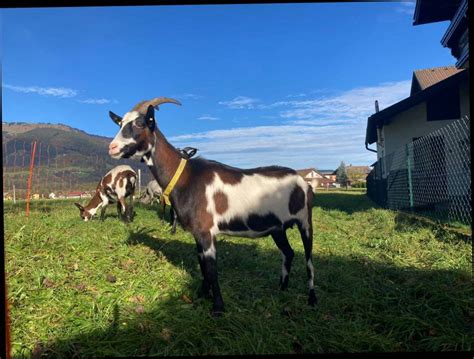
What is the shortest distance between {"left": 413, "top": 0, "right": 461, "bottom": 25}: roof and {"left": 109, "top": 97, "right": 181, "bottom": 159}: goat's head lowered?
33.2ft

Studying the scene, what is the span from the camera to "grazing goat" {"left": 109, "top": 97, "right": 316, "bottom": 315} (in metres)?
3.55

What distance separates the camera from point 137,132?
3.55 metres

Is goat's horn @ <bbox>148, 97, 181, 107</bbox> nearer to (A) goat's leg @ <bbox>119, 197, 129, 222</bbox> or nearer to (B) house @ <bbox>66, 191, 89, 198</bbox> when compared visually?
(A) goat's leg @ <bbox>119, 197, 129, 222</bbox>

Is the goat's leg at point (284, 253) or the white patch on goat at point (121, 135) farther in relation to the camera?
the goat's leg at point (284, 253)

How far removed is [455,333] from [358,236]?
4194 millimetres

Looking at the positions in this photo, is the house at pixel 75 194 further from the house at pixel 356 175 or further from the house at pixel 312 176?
the house at pixel 356 175

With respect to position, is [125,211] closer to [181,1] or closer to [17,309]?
[17,309]

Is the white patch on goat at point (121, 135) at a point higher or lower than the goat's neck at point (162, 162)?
higher

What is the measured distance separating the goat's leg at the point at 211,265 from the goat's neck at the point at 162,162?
790 millimetres

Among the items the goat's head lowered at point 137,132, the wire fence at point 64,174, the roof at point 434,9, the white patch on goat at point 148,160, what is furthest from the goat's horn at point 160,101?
the roof at point 434,9

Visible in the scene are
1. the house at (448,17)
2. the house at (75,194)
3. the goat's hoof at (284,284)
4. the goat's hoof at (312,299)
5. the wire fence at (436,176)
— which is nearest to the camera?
the goat's hoof at (312,299)

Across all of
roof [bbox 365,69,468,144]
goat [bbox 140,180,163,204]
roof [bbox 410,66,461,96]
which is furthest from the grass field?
roof [bbox 410,66,461,96]

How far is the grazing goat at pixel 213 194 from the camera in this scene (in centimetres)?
355

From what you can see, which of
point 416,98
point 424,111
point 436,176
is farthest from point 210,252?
point 424,111
